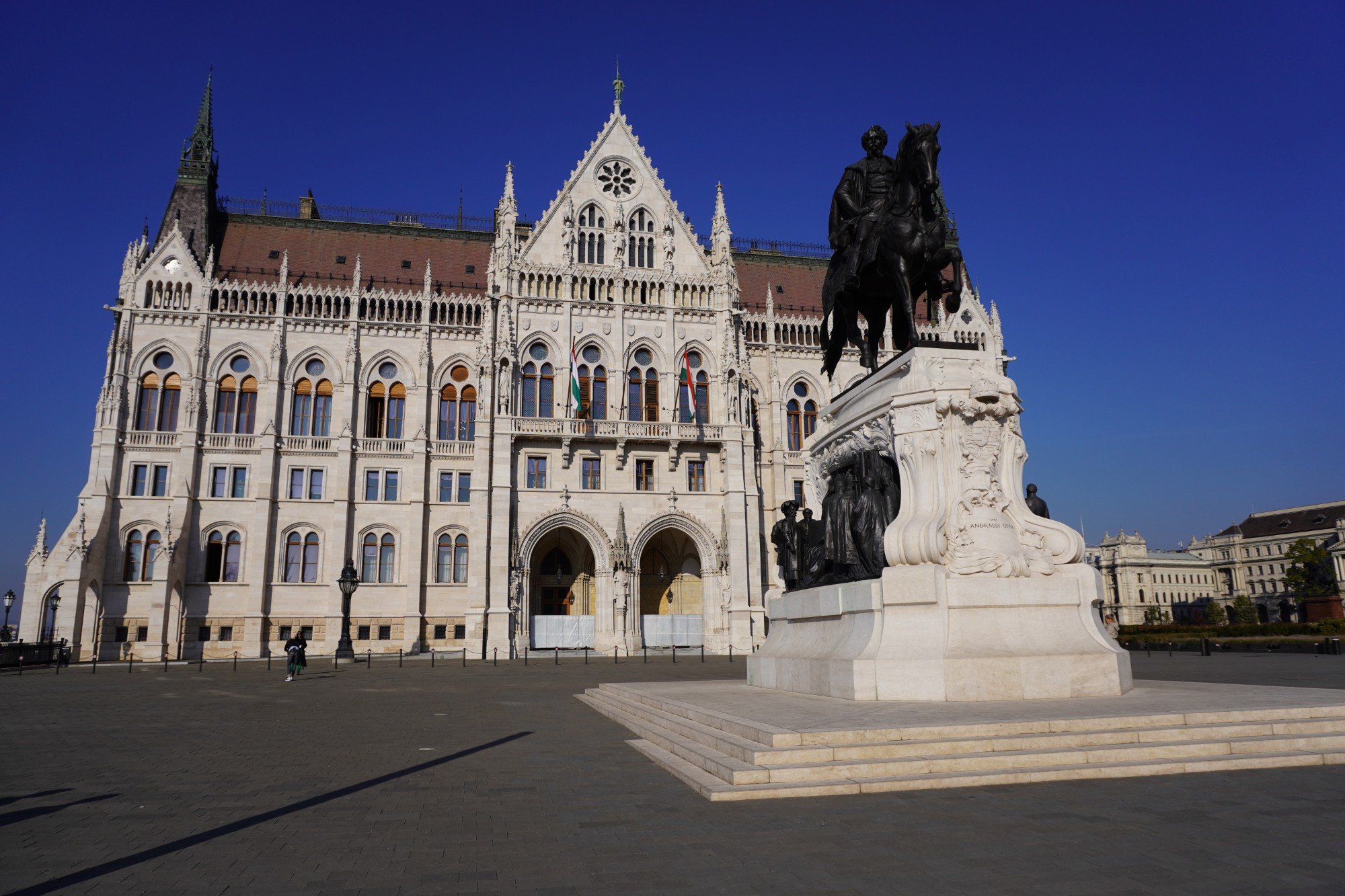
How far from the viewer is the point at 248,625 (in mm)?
42688

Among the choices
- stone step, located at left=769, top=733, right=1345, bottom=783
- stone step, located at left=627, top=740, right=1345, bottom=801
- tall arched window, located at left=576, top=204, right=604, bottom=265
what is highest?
tall arched window, located at left=576, top=204, right=604, bottom=265

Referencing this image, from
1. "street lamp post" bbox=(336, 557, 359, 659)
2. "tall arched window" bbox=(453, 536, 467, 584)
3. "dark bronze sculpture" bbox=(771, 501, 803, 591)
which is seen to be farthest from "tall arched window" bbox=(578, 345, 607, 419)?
"dark bronze sculpture" bbox=(771, 501, 803, 591)

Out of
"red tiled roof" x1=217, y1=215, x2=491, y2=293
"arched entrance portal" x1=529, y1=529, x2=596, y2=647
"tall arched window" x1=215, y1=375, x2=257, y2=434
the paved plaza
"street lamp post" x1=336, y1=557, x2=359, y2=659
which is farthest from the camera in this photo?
"red tiled roof" x1=217, y1=215, x2=491, y2=293

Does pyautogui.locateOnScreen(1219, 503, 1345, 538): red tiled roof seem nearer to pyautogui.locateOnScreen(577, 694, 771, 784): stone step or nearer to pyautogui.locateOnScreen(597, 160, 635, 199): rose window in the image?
pyautogui.locateOnScreen(597, 160, 635, 199): rose window

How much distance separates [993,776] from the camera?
7.12 metres

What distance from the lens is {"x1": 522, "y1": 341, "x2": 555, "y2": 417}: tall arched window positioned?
147 feet

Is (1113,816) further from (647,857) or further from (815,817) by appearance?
(647,857)

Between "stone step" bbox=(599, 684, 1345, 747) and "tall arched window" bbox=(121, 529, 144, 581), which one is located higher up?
"tall arched window" bbox=(121, 529, 144, 581)

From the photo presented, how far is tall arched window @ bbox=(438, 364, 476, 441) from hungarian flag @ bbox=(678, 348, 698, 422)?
1185 centimetres

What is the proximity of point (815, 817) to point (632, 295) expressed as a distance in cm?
4267

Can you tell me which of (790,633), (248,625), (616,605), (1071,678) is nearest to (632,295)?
(616,605)

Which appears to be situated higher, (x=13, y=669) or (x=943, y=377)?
(x=943, y=377)

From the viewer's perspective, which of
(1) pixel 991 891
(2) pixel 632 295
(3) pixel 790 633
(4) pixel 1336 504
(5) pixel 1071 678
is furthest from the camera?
(4) pixel 1336 504

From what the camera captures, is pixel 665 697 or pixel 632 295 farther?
pixel 632 295
